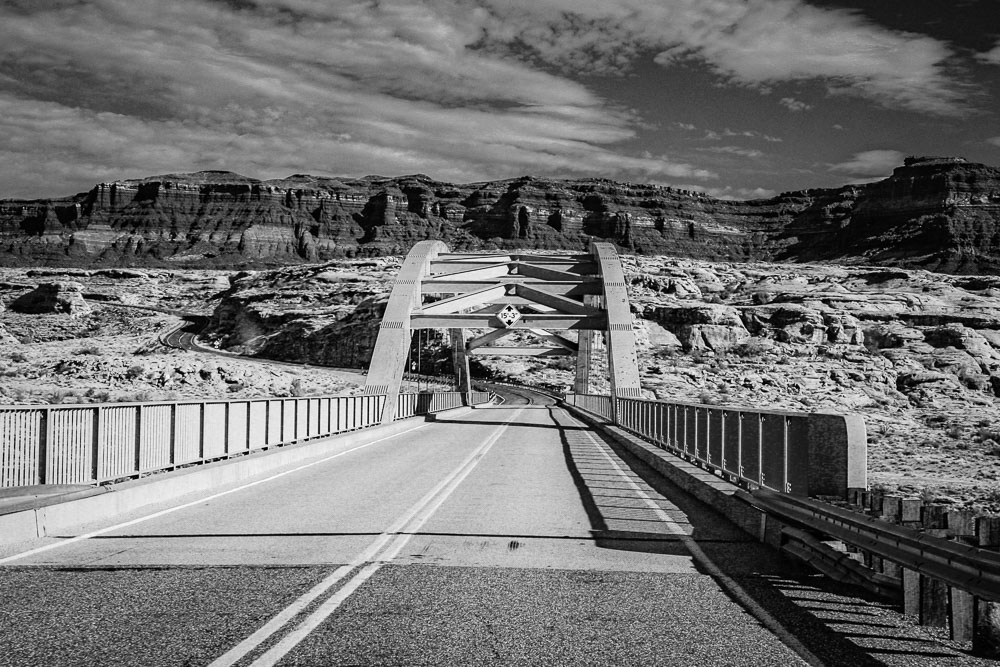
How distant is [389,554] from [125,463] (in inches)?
209

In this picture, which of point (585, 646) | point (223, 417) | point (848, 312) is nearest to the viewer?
point (585, 646)

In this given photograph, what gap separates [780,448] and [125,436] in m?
7.86

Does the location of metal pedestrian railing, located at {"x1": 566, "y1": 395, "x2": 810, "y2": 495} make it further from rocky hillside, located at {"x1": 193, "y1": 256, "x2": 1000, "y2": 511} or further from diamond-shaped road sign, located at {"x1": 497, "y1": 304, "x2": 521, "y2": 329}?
diamond-shaped road sign, located at {"x1": 497, "y1": 304, "x2": 521, "y2": 329}

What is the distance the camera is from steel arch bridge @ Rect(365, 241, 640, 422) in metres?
35.8

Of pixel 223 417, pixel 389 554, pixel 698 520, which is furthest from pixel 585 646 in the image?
pixel 223 417

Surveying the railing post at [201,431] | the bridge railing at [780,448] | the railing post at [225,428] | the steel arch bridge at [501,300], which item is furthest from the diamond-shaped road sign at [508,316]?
the railing post at [201,431]

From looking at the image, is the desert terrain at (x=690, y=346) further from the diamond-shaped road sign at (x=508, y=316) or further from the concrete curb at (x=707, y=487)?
the diamond-shaped road sign at (x=508, y=316)

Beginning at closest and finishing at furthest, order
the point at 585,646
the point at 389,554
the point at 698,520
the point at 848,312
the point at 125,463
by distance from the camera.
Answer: the point at 585,646 → the point at 389,554 → the point at 698,520 → the point at 125,463 → the point at 848,312

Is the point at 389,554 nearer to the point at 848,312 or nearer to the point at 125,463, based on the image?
the point at 125,463

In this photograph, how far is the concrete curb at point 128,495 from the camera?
912 centimetres

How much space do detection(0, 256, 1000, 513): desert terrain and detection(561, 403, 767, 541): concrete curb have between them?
5025 millimetres

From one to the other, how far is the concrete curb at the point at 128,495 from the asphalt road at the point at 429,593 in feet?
1.05

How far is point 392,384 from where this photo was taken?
34.5 metres

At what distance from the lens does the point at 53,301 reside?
139 m
